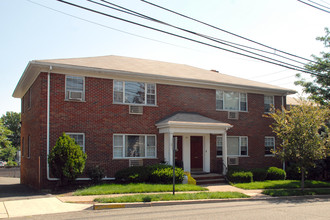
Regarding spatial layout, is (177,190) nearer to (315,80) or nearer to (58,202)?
(58,202)

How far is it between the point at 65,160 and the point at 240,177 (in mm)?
9027

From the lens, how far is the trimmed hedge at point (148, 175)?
15164 millimetres

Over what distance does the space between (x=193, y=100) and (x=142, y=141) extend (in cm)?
402

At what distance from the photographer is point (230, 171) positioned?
17.7 metres

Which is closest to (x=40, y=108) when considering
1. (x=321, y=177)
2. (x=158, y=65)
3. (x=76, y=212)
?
(x=76, y=212)

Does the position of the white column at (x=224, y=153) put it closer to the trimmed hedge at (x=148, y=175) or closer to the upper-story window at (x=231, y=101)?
the upper-story window at (x=231, y=101)

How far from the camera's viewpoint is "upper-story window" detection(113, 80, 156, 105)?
55.6 ft

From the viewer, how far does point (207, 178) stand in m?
17.6

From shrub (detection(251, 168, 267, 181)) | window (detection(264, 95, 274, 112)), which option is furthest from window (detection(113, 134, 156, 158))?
window (detection(264, 95, 274, 112))

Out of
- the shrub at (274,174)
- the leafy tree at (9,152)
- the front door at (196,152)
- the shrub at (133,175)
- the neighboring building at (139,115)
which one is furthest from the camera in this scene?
the leafy tree at (9,152)

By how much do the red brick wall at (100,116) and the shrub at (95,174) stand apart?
81cm

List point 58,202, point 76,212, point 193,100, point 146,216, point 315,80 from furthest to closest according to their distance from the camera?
1. point 315,80
2. point 193,100
3. point 58,202
4. point 76,212
5. point 146,216

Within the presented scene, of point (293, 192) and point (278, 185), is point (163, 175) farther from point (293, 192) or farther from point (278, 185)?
point (278, 185)

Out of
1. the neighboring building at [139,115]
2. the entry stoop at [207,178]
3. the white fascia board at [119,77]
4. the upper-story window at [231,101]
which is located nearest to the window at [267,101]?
the neighboring building at [139,115]
